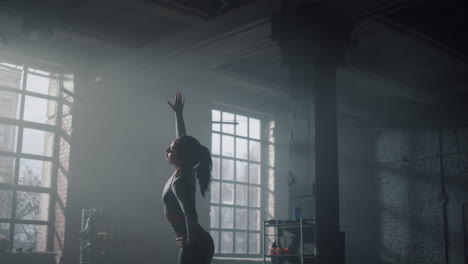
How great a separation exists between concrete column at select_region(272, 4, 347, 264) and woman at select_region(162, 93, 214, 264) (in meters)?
3.82

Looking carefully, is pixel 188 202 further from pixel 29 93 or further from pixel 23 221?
pixel 29 93

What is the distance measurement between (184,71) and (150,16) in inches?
58.8

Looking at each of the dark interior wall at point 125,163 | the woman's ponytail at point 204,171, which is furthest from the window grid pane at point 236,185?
the woman's ponytail at point 204,171

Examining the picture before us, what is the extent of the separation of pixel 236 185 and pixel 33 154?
4.63 metres

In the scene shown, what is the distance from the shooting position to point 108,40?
28.9 feet

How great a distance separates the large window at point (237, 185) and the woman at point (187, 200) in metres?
8.78

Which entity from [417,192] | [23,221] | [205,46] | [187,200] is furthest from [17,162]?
[417,192]

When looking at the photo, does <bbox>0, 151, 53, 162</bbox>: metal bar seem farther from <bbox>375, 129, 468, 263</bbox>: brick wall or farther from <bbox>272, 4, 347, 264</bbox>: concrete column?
<bbox>375, 129, 468, 263</bbox>: brick wall

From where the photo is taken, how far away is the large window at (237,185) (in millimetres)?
12078

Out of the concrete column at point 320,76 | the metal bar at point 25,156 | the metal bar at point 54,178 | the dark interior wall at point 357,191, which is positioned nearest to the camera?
the concrete column at point 320,76

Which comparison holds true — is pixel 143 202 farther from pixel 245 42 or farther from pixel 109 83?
pixel 245 42

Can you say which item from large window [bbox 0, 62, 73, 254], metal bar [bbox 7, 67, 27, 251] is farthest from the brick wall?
metal bar [bbox 7, 67, 27, 251]

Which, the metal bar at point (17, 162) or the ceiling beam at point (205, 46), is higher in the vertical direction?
the ceiling beam at point (205, 46)

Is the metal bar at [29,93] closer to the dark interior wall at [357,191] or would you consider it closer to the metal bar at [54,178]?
the metal bar at [54,178]
